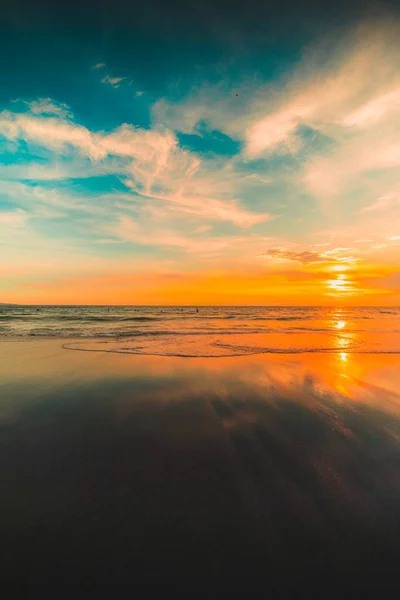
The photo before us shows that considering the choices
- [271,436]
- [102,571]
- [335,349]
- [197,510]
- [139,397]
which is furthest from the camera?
[335,349]

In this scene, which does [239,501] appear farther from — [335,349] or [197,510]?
[335,349]

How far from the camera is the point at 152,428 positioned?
5953mm

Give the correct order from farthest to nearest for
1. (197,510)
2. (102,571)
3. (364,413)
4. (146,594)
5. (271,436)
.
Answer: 1. (364,413)
2. (271,436)
3. (197,510)
4. (102,571)
5. (146,594)

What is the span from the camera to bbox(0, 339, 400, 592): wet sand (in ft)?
9.36

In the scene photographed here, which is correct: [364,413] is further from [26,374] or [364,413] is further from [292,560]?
[26,374]

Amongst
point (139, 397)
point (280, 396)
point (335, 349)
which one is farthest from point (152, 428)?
point (335, 349)

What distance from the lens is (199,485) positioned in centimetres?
404

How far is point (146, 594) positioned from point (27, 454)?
3284 millimetres

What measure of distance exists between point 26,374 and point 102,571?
884 cm

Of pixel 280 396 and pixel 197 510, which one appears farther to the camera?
pixel 280 396

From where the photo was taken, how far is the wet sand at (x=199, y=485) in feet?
9.36

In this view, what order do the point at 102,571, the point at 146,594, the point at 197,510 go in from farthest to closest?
the point at 197,510 < the point at 102,571 < the point at 146,594

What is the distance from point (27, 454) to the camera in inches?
193

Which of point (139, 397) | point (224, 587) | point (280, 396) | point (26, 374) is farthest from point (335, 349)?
point (224, 587)
